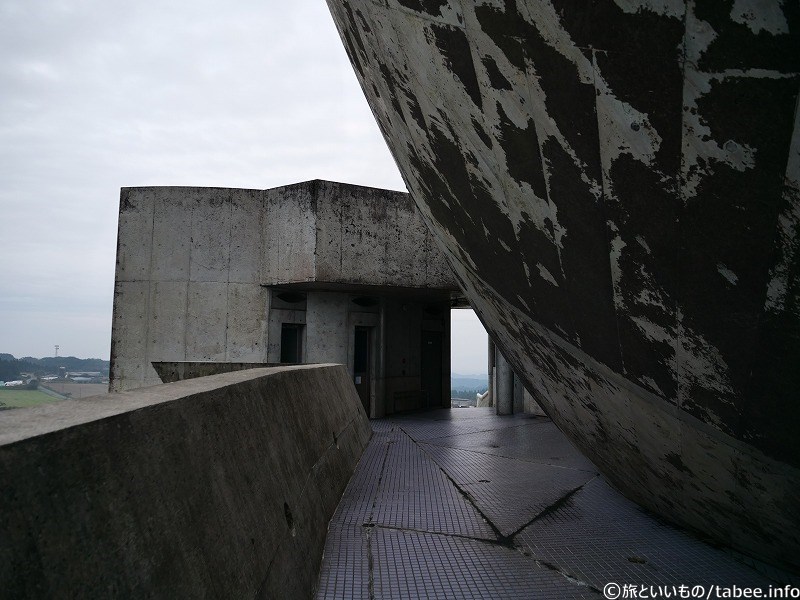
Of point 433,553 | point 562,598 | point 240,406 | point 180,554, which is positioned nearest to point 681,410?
point 562,598

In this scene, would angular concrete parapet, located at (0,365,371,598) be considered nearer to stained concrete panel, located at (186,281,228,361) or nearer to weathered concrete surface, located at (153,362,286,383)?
weathered concrete surface, located at (153,362,286,383)

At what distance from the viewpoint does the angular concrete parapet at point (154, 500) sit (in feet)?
3.61

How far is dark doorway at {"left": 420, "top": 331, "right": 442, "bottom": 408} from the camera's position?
15.6 m

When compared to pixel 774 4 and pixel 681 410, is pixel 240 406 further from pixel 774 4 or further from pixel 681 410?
pixel 774 4

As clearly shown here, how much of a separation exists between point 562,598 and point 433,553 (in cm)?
88

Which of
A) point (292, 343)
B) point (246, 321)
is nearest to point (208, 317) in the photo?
point (246, 321)

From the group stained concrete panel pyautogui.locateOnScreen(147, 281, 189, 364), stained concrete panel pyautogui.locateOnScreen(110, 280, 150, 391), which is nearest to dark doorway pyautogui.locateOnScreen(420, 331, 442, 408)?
stained concrete panel pyautogui.locateOnScreen(147, 281, 189, 364)

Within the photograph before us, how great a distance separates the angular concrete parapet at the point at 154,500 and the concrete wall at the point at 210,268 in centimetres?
939

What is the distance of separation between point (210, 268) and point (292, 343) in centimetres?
258

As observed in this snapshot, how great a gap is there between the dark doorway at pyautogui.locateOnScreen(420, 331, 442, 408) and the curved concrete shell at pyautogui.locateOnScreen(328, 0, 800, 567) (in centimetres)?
1195

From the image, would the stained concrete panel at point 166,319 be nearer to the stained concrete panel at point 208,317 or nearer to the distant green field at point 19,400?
the stained concrete panel at point 208,317

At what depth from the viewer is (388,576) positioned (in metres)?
3.10

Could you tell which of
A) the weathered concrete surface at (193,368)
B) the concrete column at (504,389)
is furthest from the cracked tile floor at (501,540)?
the concrete column at (504,389)

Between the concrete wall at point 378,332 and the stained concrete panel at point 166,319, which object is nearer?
the stained concrete panel at point 166,319
